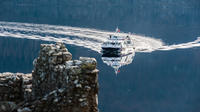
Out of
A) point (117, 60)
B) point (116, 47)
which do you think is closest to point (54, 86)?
point (117, 60)

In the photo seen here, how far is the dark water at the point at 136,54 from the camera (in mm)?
58281

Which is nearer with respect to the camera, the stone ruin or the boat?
the stone ruin

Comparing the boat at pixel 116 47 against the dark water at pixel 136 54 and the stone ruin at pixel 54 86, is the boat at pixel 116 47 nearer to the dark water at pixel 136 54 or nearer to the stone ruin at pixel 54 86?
the dark water at pixel 136 54

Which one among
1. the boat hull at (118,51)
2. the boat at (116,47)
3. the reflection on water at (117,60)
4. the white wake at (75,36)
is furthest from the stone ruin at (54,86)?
the boat hull at (118,51)

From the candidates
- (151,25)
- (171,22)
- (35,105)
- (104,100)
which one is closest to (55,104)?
(35,105)

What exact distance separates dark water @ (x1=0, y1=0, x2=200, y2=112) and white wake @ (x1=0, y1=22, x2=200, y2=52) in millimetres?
3174

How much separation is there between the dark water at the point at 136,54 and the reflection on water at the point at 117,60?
3.46ft

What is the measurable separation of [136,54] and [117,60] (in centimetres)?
458

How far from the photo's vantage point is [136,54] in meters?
80.8

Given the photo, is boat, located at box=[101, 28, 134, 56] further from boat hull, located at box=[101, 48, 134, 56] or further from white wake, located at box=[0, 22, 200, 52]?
white wake, located at box=[0, 22, 200, 52]

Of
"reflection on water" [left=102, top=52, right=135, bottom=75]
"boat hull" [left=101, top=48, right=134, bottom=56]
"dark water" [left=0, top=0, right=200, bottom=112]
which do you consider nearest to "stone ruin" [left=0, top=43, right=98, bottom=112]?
"dark water" [left=0, top=0, right=200, bottom=112]

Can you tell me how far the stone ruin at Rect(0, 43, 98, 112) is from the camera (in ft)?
28.0

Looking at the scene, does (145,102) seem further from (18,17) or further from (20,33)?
(18,17)

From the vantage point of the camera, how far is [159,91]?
2429 inches
